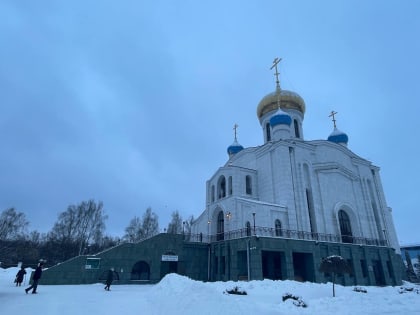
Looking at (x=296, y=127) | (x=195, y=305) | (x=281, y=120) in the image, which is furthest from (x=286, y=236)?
(x=195, y=305)

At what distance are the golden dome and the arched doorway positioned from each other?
22.5m

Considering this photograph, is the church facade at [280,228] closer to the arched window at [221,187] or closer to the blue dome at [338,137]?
the arched window at [221,187]

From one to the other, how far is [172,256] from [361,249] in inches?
656

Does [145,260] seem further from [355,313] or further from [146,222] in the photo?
[146,222]

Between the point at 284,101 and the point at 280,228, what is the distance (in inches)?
640

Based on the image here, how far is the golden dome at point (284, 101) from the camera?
32844mm

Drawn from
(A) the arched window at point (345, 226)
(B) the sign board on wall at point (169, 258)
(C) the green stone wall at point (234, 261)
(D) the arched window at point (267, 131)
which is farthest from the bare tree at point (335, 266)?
(D) the arched window at point (267, 131)

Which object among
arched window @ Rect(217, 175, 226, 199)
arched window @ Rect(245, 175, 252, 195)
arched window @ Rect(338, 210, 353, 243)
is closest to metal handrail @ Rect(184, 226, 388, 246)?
arched window @ Rect(338, 210, 353, 243)

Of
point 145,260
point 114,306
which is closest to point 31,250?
point 145,260

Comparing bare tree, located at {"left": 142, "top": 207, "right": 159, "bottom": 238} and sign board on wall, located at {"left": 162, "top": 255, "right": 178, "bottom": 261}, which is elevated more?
bare tree, located at {"left": 142, "top": 207, "right": 159, "bottom": 238}

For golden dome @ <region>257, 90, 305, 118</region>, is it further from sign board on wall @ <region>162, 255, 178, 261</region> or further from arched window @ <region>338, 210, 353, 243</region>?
sign board on wall @ <region>162, 255, 178, 261</region>

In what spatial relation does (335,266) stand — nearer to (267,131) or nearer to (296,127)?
(296,127)

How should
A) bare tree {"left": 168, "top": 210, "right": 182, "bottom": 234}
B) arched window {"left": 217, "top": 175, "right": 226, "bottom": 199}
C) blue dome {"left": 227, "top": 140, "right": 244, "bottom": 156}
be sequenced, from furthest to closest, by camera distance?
bare tree {"left": 168, "top": 210, "right": 182, "bottom": 234} < blue dome {"left": 227, "top": 140, "right": 244, "bottom": 156} < arched window {"left": 217, "top": 175, "right": 226, "bottom": 199}

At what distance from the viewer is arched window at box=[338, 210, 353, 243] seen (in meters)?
26.5
